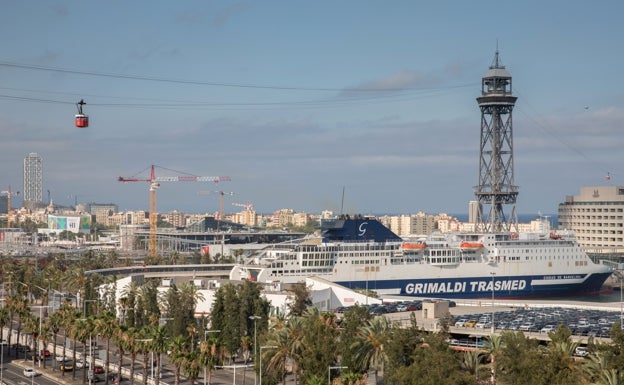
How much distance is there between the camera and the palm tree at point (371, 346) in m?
50.1

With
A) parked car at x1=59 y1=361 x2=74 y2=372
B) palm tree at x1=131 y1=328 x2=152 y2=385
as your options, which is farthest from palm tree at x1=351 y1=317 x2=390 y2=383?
parked car at x1=59 y1=361 x2=74 y2=372

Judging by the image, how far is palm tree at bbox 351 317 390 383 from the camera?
164ft

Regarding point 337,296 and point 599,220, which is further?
point 599,220

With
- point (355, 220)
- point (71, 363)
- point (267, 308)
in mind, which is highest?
point (355, 220)

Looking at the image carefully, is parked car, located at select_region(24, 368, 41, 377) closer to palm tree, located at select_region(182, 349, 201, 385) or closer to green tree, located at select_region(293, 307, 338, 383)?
palm tree, located at select_region(182, 349, 201, 385)

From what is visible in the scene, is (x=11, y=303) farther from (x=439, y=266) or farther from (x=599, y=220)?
(x=599, y=220)

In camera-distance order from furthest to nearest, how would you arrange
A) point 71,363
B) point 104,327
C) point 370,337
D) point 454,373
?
point 71,363 < point 104,327 < point 370,337 < point 454,373

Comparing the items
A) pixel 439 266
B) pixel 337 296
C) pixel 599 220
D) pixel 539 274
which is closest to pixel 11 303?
pixel 337 296

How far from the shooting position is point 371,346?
50656 mm

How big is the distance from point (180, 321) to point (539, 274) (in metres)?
60.9

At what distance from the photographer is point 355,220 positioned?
10956 centimetres

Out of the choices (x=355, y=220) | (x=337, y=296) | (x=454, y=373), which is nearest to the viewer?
(x=454, y=373)

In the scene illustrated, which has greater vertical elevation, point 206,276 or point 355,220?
point 355,220

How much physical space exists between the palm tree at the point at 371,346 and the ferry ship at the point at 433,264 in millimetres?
48969
